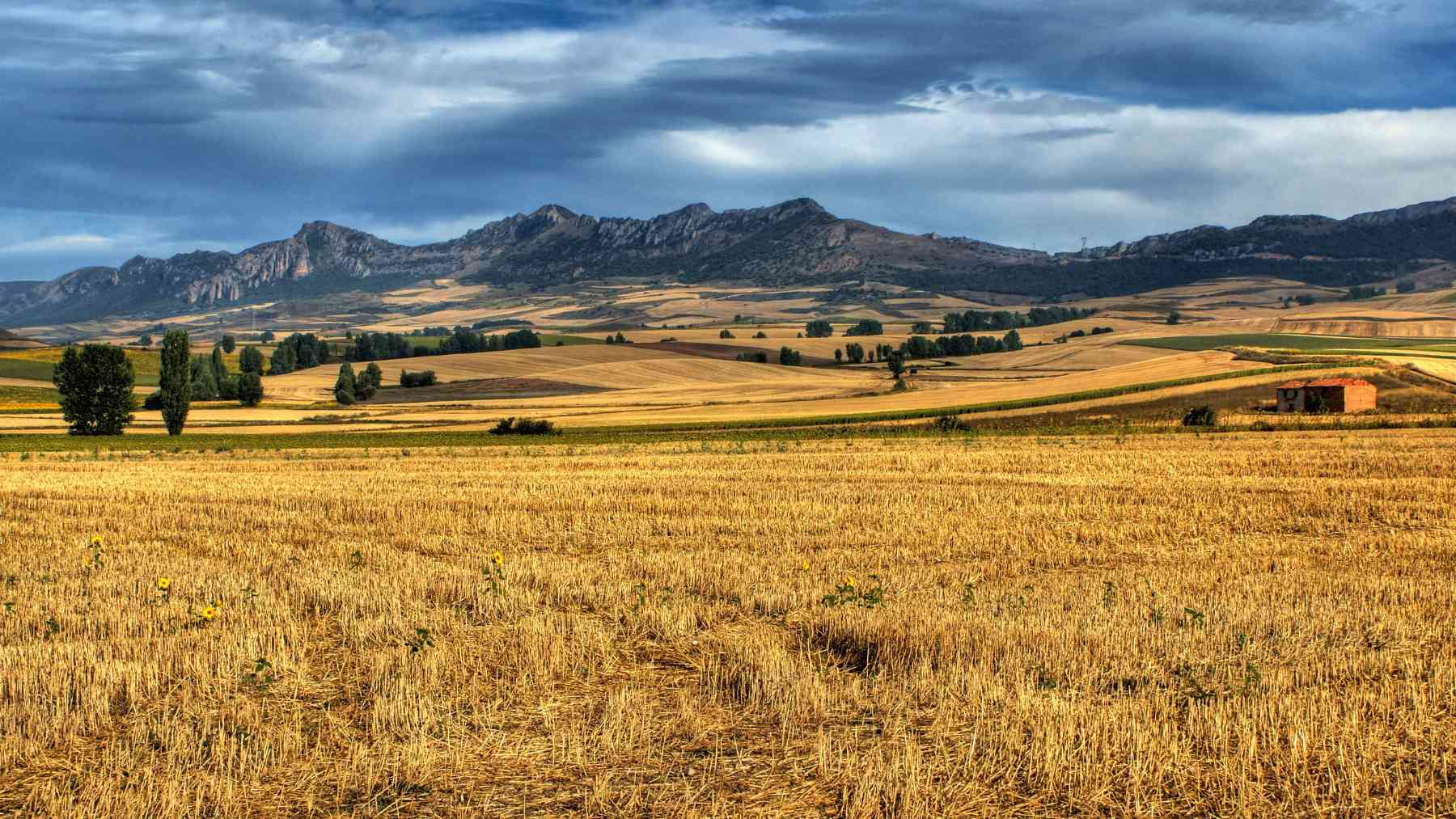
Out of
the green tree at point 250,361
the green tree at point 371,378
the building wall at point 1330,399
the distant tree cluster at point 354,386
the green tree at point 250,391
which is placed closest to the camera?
the building wall at point 1330,399

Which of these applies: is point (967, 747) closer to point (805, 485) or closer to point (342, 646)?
point (342, 646)

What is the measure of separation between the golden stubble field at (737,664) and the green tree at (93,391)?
6946 centimetres

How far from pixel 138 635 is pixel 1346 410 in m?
70.9

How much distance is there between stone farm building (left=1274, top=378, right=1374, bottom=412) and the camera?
226ft

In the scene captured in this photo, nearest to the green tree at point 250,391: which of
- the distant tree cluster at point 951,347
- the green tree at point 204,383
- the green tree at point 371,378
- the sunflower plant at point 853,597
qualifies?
the green tree at point 204,383

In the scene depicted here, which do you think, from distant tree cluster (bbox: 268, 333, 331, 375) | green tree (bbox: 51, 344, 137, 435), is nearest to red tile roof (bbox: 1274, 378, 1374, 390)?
green tree (bbox: 51, 344, 137, 435)

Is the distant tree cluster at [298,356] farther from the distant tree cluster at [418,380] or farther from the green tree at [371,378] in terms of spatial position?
the green tree at [371,378]

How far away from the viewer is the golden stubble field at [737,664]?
805 centimetres

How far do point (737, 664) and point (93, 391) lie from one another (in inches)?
3434

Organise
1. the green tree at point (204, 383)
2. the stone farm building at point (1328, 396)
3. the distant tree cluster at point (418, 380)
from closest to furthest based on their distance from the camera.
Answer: the stone farm building at point (1328, 396)
the green tree at point (204, 383)
the distant tree cluster at point (418, 380)

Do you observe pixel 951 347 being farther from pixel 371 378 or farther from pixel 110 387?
pixel 110 387

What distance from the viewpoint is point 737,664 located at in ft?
35.3

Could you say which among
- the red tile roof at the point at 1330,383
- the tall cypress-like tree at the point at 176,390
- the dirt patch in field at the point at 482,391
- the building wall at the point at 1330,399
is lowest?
the dirt patch in field at the point at 482,391

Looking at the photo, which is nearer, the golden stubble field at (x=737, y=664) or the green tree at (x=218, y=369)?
the golden stubble field at (x=737, y=664)
